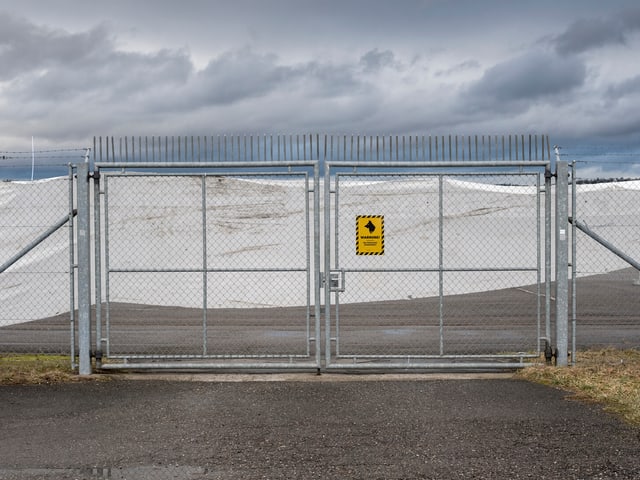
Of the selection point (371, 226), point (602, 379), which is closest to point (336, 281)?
point (371, 226)

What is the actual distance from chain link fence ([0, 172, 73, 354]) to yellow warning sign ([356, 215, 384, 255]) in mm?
7040

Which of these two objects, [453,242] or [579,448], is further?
[453,242]

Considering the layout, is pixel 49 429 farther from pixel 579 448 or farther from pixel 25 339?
pixel 25 339

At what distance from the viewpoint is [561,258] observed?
10250mm

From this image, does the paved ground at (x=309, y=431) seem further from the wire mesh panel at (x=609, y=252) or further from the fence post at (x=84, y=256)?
the wire mesh panel at (x=609, y=252)

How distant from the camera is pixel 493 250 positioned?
75.3 feet

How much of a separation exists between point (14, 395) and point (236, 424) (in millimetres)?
3183

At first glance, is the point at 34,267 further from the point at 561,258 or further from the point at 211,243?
the point at 561,258

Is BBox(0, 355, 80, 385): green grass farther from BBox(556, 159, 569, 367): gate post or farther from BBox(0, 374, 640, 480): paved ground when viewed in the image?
BBox(556, 159, 569, 367): gate post

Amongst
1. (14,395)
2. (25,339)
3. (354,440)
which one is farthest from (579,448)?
(25,339)

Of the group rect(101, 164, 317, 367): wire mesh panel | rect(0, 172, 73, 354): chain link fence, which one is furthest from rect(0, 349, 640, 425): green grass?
rect(101, 164, 317, 367): wire mesh panel

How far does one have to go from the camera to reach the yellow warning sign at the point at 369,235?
10.0 metres

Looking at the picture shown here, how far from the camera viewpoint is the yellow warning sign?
10023 millimetres

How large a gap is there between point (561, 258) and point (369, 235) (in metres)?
2.65
